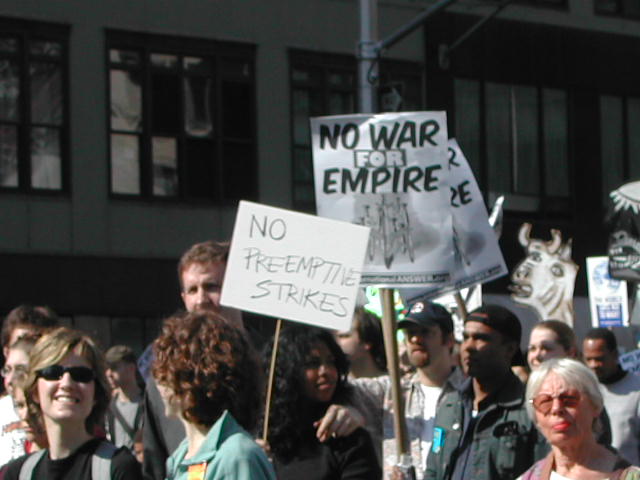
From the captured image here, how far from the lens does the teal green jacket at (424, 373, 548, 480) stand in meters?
6.87

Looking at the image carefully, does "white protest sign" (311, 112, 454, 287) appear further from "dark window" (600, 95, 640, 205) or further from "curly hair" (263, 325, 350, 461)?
"dark window" (600, 95, 640, 205)

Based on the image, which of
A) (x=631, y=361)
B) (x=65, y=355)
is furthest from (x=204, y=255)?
(x=631, y=361)

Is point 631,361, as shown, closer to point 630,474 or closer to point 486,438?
point 486,438

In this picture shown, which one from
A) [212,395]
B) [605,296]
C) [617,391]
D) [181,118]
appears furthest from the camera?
[181,118]

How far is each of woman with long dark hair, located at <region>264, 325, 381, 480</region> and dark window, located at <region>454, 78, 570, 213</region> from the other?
60.9 feet

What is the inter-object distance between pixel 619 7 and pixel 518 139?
348cm

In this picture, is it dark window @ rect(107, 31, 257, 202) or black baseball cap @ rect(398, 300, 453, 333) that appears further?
dark window @ rect(107, 31, 257, 202)

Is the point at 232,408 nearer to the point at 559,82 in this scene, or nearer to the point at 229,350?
the point at 229,350

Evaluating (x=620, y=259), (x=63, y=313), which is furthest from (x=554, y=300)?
(x=63, y=313)

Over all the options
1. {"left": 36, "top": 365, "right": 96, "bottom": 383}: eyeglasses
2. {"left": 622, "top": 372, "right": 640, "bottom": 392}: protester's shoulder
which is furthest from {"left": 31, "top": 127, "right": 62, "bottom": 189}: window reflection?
{"left": 36, "top": 365, "right": 96, "bottom": 383}: eyeglasses

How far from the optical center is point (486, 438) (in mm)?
7023

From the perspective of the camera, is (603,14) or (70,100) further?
(603,14)

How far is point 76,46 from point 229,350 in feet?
54.7

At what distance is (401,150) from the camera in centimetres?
844
